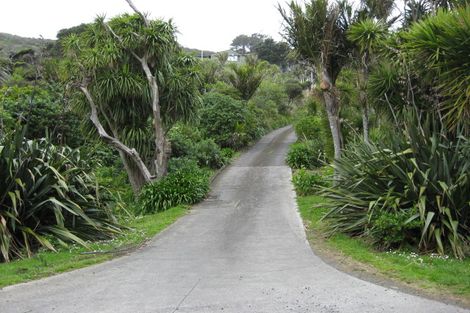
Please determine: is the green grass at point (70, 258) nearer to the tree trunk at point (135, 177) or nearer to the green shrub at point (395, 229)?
the green shrub at point (395, 229)

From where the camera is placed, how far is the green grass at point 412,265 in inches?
248

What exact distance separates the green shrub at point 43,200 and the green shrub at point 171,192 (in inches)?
168

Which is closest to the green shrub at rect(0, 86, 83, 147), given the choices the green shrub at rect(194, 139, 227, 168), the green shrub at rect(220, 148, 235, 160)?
the green shrub at rect(194, 139, 227, 168)

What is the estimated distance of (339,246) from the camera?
884 centimetres

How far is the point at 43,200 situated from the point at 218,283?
4.18 metres

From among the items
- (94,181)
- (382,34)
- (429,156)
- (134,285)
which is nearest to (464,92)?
(429,156)

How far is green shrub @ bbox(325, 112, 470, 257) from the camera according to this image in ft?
26.9

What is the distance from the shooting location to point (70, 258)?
26.7ft

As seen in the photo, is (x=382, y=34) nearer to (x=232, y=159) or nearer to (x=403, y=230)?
(x=403, y=230)

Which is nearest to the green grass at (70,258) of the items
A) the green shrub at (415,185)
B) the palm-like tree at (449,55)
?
the green shrub at (415,185)

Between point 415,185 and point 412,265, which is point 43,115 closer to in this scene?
point 415,185

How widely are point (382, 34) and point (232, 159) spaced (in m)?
12.0

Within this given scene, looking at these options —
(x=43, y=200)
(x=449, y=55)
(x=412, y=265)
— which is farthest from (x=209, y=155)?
(x=412, y=265)

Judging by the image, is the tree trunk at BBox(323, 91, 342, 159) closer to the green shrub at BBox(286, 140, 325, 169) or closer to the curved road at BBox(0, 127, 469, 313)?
the curved road at BBox(0, 127, 469, 313)
